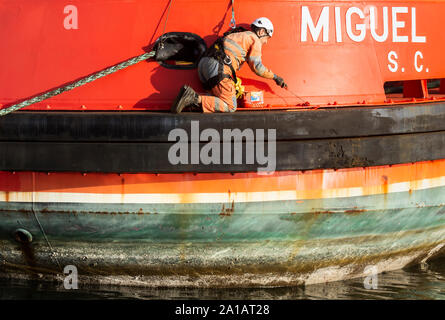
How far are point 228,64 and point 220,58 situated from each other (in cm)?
8

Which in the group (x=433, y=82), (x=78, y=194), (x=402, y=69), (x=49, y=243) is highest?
(x=433, y=82)

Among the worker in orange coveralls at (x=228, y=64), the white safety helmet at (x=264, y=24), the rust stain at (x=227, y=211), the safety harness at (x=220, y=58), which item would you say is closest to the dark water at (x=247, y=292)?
the rust stain at (x=227, y=211)

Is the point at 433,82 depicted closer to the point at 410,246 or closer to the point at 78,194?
the point at 410,246

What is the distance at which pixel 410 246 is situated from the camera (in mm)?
5938

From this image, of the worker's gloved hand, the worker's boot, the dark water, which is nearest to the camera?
the worker's boot

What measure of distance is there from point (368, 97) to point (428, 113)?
46cm

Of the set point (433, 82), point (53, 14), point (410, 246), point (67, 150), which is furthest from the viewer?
point (433, 82)

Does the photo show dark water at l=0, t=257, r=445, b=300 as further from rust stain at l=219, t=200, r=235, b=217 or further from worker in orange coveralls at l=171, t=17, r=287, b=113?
worker in orange coveralls at l=171, t=17, r=287, b=113

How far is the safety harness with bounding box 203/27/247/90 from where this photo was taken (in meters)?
5.08

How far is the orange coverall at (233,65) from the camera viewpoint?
5074 millimetres

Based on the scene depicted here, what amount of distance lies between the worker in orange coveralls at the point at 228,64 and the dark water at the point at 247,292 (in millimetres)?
1414

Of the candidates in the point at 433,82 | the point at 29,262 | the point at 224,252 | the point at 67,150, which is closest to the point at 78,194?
the point at 67,150

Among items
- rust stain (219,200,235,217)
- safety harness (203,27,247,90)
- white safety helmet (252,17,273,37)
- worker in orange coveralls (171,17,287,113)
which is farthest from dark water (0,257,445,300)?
white safety helmet (252,17,273,37)

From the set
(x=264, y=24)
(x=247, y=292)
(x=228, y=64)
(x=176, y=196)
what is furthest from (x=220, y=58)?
(x=247, y=292)
